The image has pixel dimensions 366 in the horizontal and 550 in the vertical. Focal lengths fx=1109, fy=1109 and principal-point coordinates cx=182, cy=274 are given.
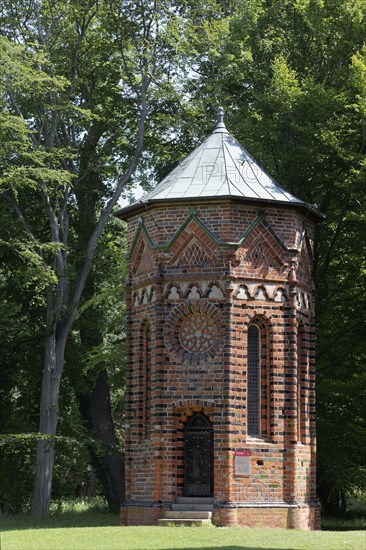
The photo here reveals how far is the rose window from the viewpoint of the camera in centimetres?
2250

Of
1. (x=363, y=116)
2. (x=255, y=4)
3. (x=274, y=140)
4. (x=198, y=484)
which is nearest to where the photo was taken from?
(x=198, y=484)

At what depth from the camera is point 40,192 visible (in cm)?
2908

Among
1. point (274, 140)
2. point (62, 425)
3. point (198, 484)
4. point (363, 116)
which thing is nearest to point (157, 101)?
point (274, 140)

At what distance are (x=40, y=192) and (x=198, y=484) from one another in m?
10.1

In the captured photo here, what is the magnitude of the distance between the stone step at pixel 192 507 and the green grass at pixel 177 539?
109 cm

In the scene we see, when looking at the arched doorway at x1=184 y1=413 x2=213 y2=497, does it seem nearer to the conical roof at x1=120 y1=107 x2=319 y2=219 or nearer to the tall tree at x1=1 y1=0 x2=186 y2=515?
the conical roof at x1=120 y1=107 x2=319 y2=219

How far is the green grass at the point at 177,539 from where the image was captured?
1745 cm

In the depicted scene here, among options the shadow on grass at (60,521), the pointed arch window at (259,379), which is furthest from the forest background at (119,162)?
the pointed arch window at (259,379)

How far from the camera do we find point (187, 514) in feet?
70.7

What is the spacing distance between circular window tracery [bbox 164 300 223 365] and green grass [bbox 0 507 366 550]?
364 cm

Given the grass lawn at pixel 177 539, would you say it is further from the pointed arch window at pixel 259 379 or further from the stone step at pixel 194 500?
the pointed arch window at pixel 259 379

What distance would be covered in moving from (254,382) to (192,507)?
9.23 feet

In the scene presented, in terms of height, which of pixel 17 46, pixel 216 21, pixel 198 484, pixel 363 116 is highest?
pixel 216 21

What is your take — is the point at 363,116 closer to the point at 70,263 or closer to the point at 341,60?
the point at 341,60
